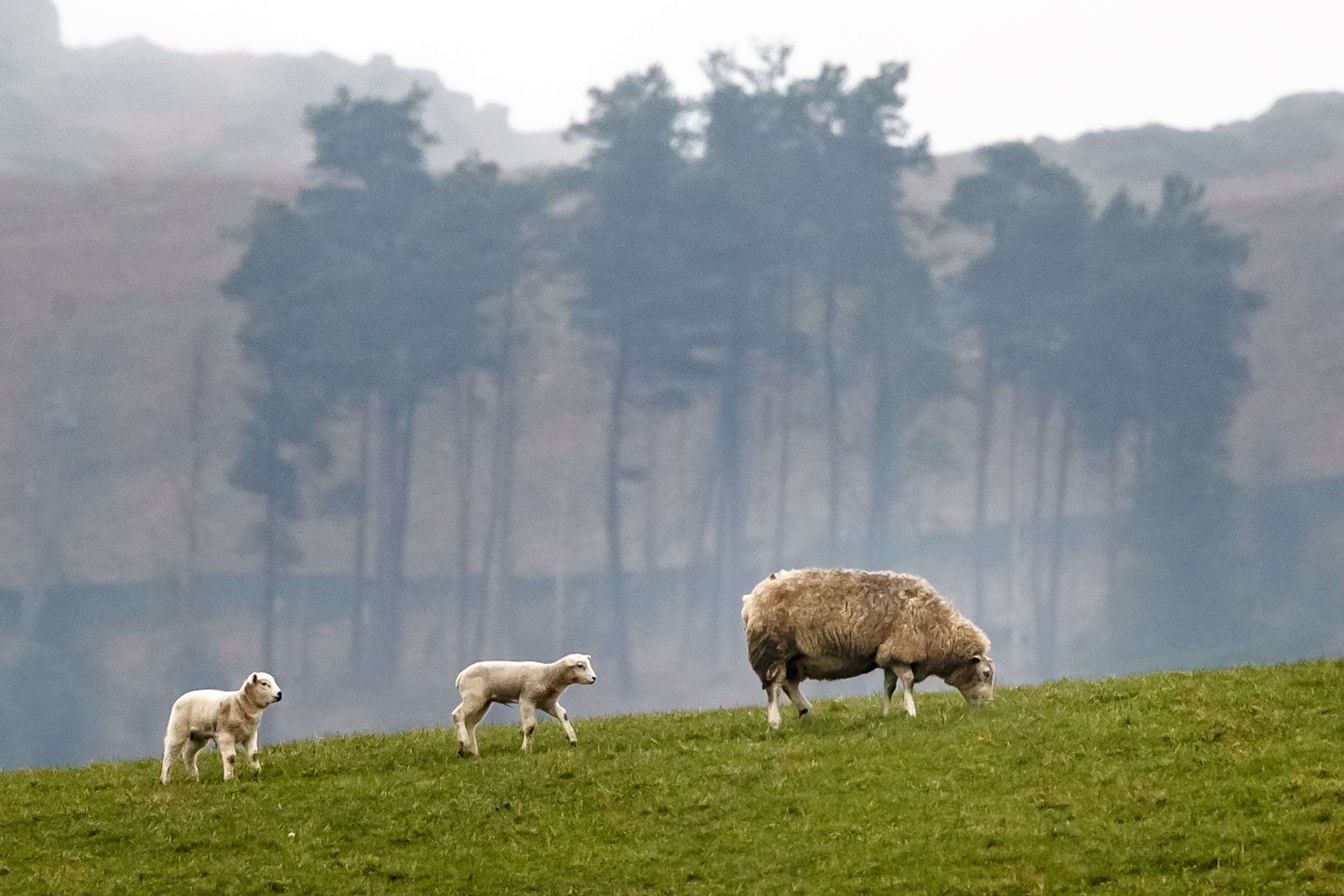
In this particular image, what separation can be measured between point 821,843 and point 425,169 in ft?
→ 439

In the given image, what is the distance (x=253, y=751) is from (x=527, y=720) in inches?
151

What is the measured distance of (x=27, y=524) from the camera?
5384 inches

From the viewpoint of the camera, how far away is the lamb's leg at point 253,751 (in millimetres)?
21984

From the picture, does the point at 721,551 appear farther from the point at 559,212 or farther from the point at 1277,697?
the point at 1277,697

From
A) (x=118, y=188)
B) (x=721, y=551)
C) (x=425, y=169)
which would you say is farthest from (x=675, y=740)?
(x=118, y=188)

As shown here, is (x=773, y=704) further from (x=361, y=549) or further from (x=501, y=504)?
(x=501, y=504)

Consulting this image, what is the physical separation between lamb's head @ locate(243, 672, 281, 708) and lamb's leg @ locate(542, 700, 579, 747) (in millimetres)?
3744

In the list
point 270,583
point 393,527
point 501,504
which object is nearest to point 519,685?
point 393,527

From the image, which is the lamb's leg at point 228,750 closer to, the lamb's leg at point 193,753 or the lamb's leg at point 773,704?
the lamb's leg at point 193,753

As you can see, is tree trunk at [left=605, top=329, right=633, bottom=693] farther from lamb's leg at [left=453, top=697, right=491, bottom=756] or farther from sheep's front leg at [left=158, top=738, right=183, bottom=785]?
sheep's front leg at [left=158, top=738, right=183, bottom=785]

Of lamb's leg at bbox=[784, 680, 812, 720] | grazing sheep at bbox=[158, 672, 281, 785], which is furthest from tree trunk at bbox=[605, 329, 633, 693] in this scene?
grazing sheep at bbox=[158, 672, 281, 785]

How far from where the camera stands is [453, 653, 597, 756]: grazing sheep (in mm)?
22516

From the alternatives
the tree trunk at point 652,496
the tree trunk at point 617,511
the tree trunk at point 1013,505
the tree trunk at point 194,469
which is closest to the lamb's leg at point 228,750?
the tree trunk at point 617,511

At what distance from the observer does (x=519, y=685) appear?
74.0ft
